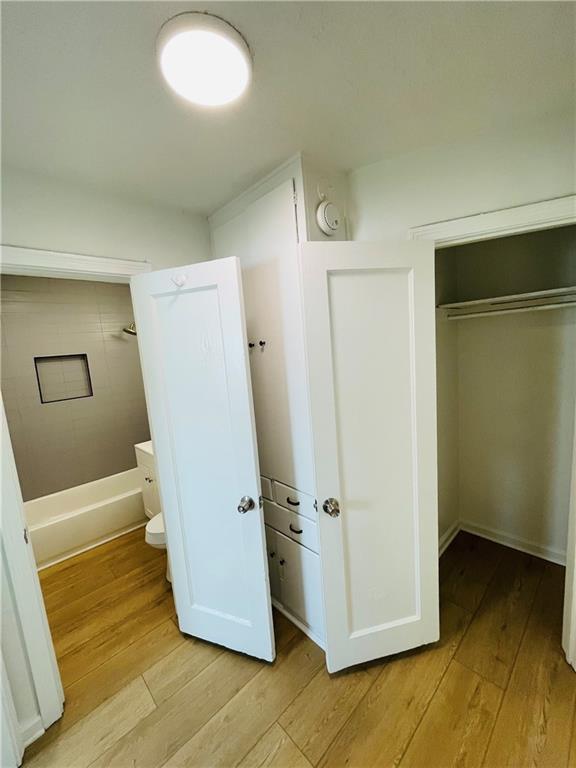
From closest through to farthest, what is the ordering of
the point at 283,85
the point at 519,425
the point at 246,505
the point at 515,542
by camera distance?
1. the point at 283,85
2. the point at 246,505
3. the point at 519,425
4. the point at 515,542

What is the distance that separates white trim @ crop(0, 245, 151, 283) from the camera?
1.40 m

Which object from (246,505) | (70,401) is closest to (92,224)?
(246,505)

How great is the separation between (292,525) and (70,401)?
2778mm

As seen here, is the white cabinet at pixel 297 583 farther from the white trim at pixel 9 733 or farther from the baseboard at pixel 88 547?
the baseboard at pixel 88 547

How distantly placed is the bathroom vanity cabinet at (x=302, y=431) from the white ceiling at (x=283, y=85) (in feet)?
1.18

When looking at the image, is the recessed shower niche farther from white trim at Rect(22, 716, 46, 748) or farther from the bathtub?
white trim at Rect(22, 716, 46, 748)

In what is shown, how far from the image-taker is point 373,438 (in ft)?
4.66

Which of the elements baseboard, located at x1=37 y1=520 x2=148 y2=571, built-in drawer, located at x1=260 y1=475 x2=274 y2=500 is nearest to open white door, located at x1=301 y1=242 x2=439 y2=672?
built-in drawer, located at x1=260 y1=475 x2=274 y2=500

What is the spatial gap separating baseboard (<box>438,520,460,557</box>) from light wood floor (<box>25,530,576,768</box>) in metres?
0.34

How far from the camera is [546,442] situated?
2111 millimetres

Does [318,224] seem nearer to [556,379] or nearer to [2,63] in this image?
[2,63]

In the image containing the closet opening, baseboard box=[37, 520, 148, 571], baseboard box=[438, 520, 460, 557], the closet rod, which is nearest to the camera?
the closet rod

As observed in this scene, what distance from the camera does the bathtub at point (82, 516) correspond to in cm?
257

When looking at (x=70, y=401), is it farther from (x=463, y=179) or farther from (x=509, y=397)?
(x=509, y=397)
